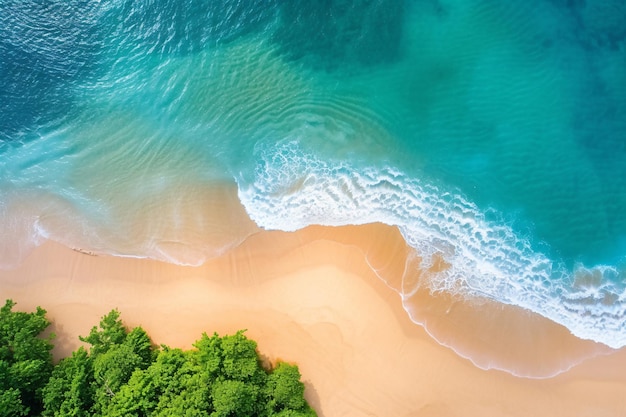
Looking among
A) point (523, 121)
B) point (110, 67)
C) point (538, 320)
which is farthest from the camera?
point (110, 67)

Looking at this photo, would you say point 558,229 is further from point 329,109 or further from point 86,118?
point 86,118

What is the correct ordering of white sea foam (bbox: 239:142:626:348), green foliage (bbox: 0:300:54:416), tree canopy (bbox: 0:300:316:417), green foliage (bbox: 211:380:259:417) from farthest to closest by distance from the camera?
white sea foam (bbox: 239:142:626:348)
green foliage (bbox: 0:300:54:416)
tree canopy (bbox: 0:300:316:417)
green foliage (bbox: 211:380:259:417)

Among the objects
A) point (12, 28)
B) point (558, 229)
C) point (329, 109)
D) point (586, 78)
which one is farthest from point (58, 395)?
point (586, 78)

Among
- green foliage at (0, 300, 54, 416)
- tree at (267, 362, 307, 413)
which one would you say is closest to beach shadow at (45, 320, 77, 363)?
green foliage at (0, 300, 54, 416)

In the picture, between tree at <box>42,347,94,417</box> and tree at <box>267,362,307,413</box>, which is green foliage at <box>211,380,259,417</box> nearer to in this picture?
tree at <box>267,362,307,413</box>

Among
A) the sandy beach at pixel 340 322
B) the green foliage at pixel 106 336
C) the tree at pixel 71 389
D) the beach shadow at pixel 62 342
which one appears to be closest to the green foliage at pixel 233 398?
the sandy beach at pixel 340 322
